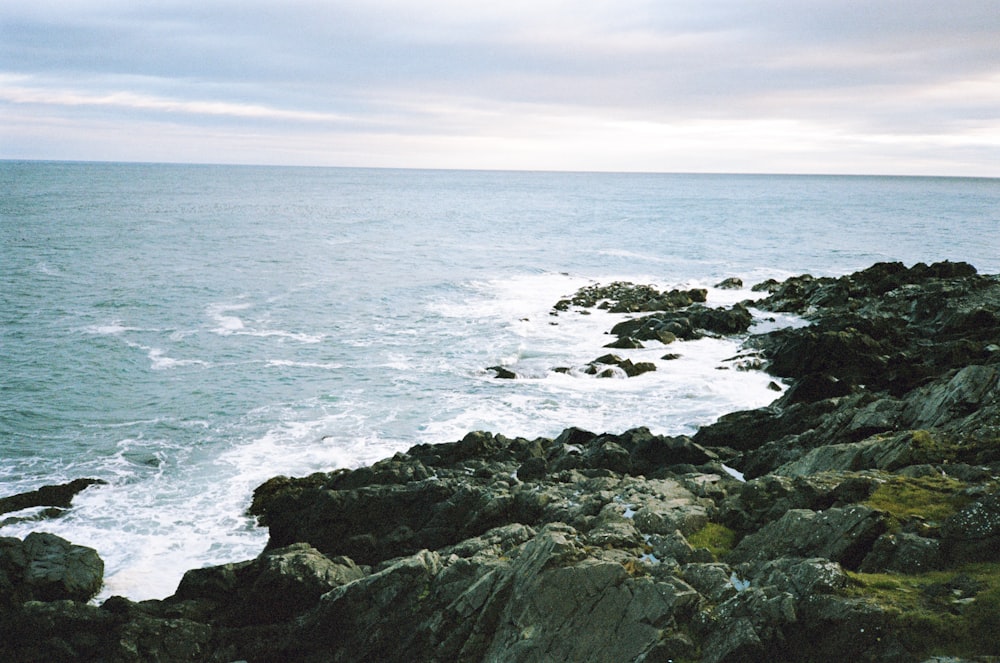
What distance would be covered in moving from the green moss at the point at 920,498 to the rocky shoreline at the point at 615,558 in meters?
0.05

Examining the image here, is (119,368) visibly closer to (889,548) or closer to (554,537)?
(554,537)

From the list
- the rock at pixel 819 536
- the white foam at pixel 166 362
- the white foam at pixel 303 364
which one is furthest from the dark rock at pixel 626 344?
the rock at pixel 819 536

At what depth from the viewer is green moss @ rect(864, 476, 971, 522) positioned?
1207 cm

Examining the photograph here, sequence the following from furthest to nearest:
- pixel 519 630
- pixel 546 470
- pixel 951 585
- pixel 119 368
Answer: pixel 119 368 → pixel 546 470 → pixel 519 630 → pixel 951 585

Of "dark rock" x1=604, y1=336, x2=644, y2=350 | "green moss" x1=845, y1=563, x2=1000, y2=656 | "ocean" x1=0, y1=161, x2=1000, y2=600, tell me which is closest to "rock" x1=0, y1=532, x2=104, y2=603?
"ocean" x1=0, y1=161, x2=1000, y2=600

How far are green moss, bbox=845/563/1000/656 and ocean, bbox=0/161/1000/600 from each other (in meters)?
16.0

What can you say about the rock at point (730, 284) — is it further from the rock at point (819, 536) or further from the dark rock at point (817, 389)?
the rock at point (819, 536)

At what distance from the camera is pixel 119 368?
116 feet

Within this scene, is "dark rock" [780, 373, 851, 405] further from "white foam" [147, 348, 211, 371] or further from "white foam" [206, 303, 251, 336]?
"white foam" [206, 303, 251, 336]

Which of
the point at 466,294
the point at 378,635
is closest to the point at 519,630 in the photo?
the point at 378,635

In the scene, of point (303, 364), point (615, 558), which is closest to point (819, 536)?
point (615, 558)

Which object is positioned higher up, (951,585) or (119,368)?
(951,585)

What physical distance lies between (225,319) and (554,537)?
40.5 m

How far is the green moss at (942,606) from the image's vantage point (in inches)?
338
